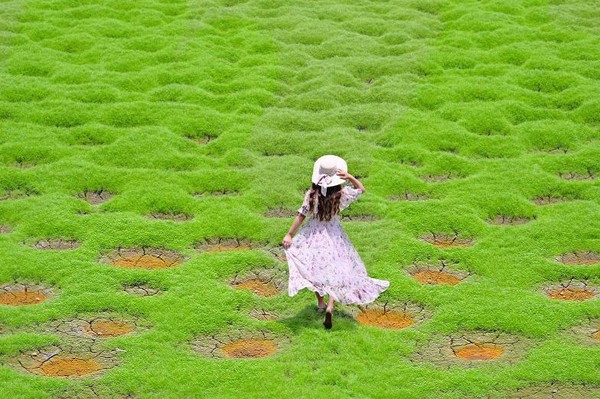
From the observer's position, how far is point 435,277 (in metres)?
12.3

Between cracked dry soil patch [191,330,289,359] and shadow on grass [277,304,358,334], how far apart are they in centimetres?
27

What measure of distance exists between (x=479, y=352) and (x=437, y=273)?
2067 mm

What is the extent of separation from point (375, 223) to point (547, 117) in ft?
18.3

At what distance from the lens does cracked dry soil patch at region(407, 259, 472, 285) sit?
12188 millimetres

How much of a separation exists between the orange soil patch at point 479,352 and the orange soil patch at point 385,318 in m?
0.86

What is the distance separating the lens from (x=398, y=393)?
31.4 ft

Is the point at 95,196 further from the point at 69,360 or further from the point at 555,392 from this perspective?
the point at 555,392

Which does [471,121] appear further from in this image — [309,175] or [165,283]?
[165,283]

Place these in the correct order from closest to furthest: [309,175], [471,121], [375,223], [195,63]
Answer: [375,223] → [309,175] → [471,121] → [195,63]

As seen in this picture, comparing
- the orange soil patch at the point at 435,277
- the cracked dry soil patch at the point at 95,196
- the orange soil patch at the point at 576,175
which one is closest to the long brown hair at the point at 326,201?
the orange soil patch at the point at 435,277

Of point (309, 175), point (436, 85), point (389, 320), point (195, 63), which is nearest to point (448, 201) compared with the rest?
point (309, 175)

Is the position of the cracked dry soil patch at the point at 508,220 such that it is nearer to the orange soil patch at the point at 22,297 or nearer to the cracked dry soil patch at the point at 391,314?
the cracked dry soil patch at the point at 391,314

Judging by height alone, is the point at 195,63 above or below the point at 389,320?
above

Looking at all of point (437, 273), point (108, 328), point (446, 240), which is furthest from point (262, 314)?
Result: point (446, 240)
